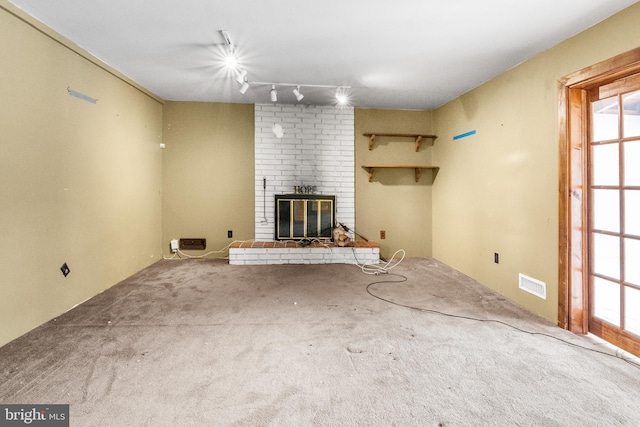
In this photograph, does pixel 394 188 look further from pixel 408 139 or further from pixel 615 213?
pixel 615 213

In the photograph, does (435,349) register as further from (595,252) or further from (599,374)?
(595,252)

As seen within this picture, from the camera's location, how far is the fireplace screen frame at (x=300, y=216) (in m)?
4.32

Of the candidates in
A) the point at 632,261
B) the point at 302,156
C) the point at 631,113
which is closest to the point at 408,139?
the point at 302,156

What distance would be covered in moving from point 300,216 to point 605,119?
319 cm

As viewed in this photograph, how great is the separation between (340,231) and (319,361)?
2539 millimetres

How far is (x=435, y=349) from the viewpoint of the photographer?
1934mm

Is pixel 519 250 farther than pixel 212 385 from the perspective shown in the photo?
Yes

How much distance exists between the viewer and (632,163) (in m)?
1.98

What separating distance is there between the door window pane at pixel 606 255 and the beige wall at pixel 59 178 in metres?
3.94

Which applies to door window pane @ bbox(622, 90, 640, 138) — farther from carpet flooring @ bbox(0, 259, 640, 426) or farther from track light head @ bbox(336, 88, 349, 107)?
track light head @ bbox(336, 88, 349, 107)

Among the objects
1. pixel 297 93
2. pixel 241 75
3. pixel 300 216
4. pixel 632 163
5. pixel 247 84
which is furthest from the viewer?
pixel 300 216

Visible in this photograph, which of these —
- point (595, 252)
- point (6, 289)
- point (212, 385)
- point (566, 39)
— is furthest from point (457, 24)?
point (6, 289)

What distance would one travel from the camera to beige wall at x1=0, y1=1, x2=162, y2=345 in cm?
203

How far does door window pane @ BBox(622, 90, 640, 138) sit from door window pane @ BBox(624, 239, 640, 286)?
2.25 ft
